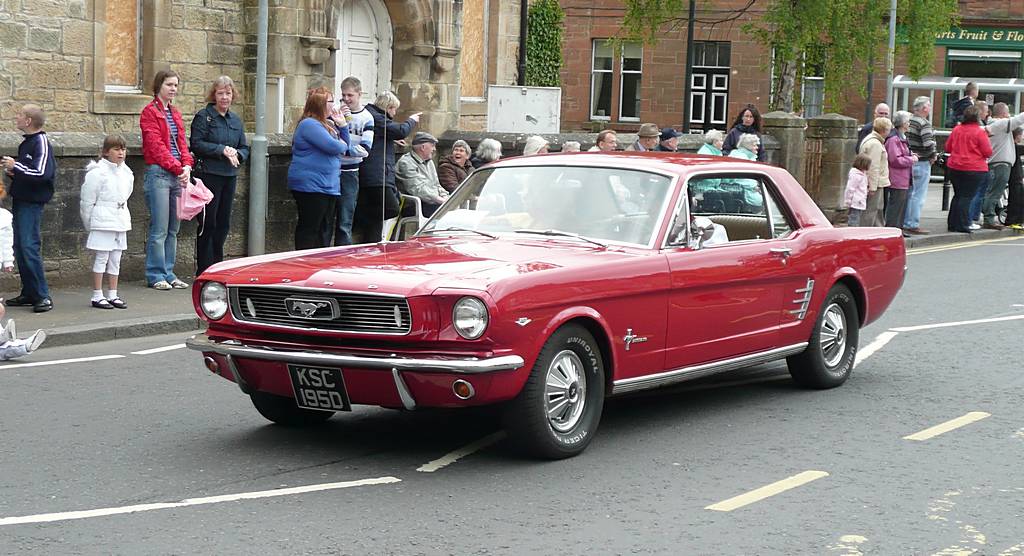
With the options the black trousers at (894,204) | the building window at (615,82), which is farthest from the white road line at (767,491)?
the building window at (615,82)

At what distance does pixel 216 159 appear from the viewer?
14.7 m

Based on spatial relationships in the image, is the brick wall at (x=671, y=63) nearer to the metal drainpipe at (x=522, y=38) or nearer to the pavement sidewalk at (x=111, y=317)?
the metal drainpipe at (x=522, y=38)

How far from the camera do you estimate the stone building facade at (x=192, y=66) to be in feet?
48.1

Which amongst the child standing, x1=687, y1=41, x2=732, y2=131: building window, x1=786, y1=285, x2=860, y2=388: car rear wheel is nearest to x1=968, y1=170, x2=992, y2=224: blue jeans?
the child standing

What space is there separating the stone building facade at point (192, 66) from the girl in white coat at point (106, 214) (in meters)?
0.78

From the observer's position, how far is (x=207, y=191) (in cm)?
1451

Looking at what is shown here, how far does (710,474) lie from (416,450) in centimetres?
151

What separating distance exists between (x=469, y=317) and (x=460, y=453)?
998 millimetres

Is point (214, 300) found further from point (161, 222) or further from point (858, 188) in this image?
point (858, 188)

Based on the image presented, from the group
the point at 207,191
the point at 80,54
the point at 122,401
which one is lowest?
the point at 122,401

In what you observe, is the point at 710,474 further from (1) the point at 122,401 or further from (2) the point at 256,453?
(1) the point at 122,401

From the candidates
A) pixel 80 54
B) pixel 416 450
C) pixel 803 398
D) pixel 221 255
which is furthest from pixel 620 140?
pixel 416 450

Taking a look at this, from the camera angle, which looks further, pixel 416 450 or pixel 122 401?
pixel 122 401

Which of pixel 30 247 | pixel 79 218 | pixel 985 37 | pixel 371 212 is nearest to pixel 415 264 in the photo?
pixel 30 247
